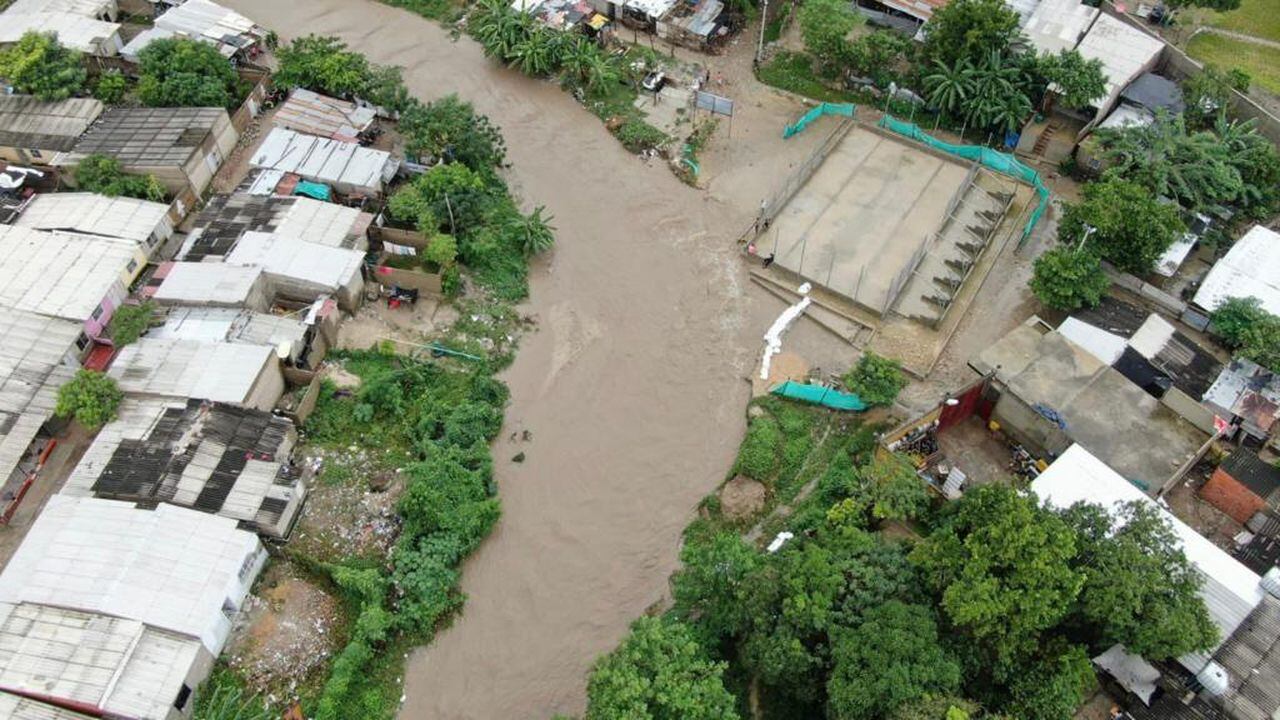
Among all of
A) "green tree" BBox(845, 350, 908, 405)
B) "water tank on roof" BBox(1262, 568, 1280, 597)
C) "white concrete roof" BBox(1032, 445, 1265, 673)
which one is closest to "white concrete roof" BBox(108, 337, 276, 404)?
"green tree" BBox(845, 350, 908, 405)

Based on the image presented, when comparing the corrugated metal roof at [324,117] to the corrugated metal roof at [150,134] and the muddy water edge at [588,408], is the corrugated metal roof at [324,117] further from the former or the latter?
the muddy water edge at [588,408]

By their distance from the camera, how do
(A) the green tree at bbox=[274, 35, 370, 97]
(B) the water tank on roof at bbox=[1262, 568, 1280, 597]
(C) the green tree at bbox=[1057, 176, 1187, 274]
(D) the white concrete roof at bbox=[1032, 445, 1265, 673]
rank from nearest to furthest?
(D) the white concrete roof at bbox=[1032, 445, 1265, 673] → (B) the water tank on roof at bbox=[1262, 568, 1280, 597] → (C) the green tree at bbox=[1057, 176, 1187, 274] → (A) the green tree at bbox=[274, 35, 370, 97]

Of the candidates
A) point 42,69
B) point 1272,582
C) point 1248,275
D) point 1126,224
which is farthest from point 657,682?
point 42,69

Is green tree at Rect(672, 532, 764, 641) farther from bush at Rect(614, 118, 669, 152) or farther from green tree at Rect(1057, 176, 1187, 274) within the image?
bush at Rect(614, 118, 669, 152)

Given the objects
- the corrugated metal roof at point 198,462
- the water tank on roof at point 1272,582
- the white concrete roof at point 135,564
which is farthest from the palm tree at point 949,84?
the white concrete roof at point 135,564

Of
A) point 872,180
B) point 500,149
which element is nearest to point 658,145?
point 500,149
